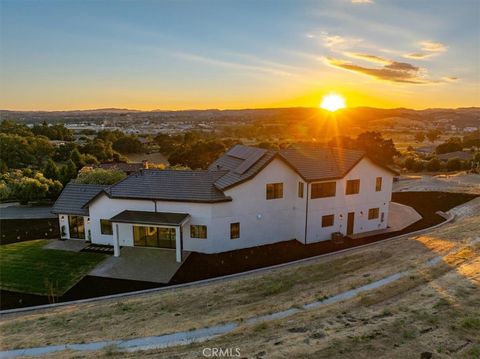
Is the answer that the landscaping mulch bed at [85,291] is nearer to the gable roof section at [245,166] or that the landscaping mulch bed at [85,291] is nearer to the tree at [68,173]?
the gable roof section at [245,166]

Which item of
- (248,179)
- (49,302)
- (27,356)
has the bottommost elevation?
(49,302)

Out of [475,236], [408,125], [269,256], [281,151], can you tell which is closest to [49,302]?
[269,256]

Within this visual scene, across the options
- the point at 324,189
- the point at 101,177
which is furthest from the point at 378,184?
the point at 101,177

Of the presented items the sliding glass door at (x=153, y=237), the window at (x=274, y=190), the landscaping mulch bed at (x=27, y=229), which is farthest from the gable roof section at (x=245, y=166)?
the landscaping mulch bed at (x=27, y=229)

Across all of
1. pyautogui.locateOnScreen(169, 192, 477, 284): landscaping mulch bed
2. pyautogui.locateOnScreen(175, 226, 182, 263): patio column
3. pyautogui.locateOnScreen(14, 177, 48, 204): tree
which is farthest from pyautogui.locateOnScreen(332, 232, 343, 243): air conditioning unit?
pyautogui.locateOnScreen(14, 177, 48, 204): tree

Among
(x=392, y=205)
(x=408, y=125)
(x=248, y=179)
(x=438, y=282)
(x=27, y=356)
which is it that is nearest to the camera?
(x=27, y=356)

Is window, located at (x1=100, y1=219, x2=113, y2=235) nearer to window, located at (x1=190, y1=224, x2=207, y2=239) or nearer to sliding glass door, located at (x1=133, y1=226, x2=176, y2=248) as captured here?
sliding glass door, located at (x1=133, y1=226, x2=176, y2=248)

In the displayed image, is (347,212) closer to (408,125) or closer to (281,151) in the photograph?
(281,151)
